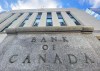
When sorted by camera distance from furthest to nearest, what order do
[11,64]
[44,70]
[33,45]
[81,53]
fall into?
[33,45]
[81,53]
[11,64]
[44,70]

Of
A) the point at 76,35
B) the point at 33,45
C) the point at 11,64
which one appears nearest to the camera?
the point at 11,64

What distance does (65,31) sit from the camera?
9.05 m

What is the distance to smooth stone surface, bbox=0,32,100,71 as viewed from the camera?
6.69 meters

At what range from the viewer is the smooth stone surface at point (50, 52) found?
21.9 ft

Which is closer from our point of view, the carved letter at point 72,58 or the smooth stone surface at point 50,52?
the smooth stone surface at point 50,52

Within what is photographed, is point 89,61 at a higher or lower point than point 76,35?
lower

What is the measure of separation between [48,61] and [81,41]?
2.60 metres

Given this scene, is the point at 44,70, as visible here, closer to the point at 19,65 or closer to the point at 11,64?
the point at 19,65

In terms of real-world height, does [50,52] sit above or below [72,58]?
above

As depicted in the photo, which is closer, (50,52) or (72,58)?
(72,58)

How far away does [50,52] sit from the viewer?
7535mm

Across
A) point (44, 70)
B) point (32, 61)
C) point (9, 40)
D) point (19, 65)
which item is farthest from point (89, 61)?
point (9, 40)

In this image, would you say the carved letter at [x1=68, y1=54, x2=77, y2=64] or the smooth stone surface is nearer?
the smooth stone surface

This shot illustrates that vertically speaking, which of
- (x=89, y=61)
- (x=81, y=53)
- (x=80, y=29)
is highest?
(x=80, y=29)
